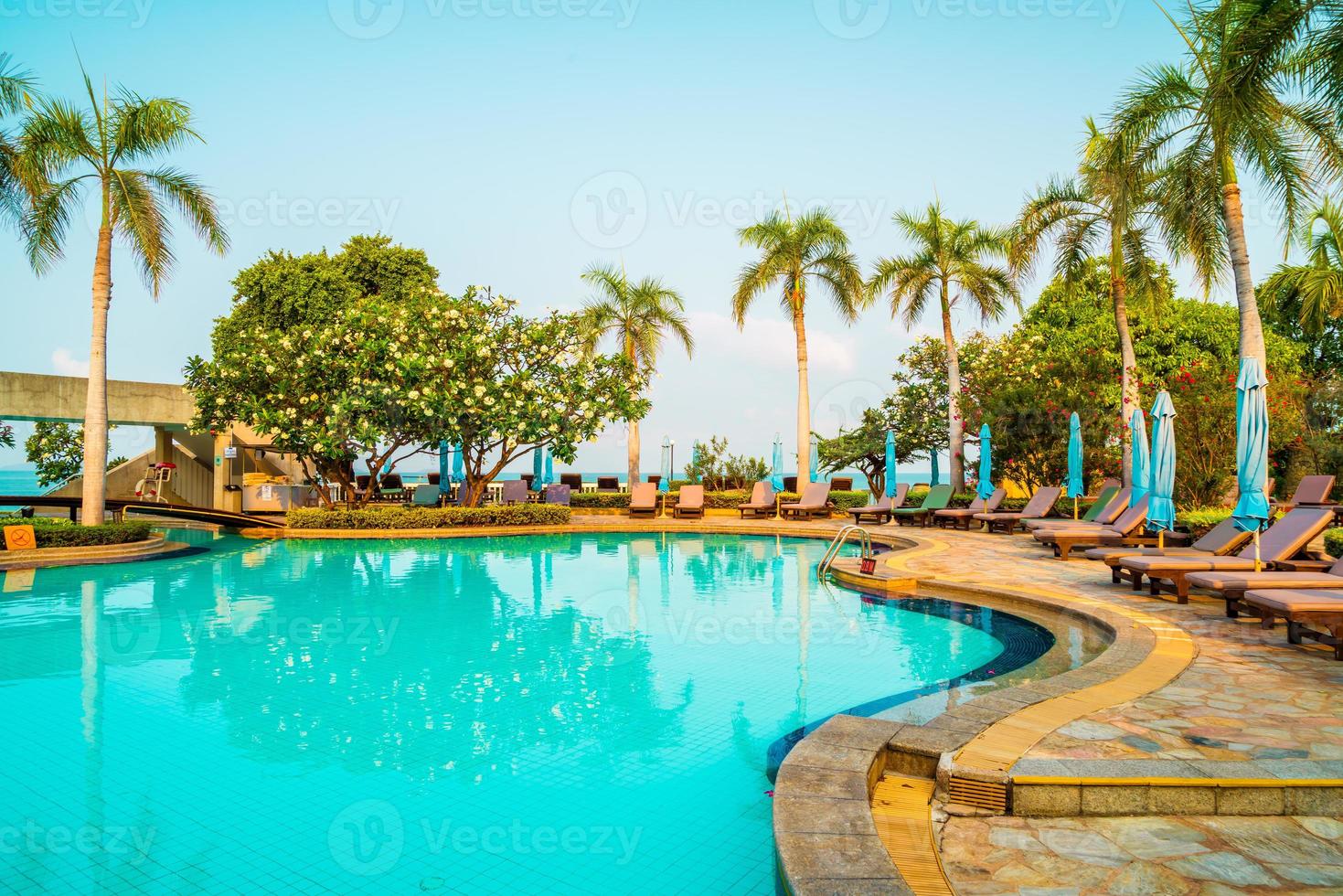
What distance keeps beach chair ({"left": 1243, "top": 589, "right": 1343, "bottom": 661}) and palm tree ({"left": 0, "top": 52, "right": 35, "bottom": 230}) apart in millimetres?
19412

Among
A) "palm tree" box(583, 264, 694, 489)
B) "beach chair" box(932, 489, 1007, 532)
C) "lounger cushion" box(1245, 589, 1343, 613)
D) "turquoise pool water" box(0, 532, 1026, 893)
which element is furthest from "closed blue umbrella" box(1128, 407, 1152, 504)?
"palm tree" box(583, 264, 694, 489)

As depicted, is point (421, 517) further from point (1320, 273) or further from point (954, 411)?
point (1320, 273)

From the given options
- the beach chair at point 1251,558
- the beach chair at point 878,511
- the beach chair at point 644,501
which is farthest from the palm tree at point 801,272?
the beach chair at point 1251,558

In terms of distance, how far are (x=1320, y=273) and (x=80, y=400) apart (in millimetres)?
Answer: 32775

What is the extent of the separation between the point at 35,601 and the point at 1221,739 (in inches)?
505

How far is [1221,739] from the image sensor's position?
13.6 feet

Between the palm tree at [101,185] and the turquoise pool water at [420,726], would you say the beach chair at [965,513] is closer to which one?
the turquoise pool water at [420,726]

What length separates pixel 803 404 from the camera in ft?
77.5

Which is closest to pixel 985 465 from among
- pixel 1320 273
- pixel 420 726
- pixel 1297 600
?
pixel 1320 273

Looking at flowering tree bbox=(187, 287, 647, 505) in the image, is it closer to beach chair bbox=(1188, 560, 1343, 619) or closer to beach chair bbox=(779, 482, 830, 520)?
beach chair bbox=(779, 482, 830, 520)

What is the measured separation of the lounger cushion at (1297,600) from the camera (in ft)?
19.4

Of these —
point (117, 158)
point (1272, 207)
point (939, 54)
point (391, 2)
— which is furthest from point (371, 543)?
point (1272, 207)

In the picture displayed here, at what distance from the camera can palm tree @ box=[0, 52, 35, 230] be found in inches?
548

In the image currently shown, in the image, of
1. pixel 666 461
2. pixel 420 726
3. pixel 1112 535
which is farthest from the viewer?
pixel 666 461
